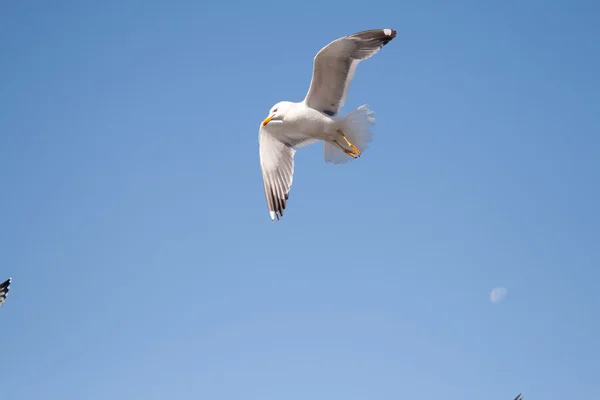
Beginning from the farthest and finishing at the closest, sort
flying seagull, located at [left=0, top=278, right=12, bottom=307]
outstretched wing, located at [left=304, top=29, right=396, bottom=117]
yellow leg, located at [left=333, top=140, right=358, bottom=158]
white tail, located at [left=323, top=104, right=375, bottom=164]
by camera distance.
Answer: flying seagull, located at [left=0, top=278, right=12, bottom=307] < yellow leg, located at [left=333, top=140, right=358, bottom=158] < white tail, located at [left=323, top=104, right=375, bottom=164] < outstretched wing, located at [left=304, top=29, right=396, bottom=117]

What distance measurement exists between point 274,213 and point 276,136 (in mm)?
738

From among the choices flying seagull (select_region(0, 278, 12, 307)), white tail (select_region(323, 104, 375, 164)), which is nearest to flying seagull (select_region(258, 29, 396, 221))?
white tail (select_region(323, 104, 375, 164))

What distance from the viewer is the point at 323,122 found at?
5766 millimetres

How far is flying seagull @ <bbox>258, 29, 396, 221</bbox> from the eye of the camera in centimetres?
554

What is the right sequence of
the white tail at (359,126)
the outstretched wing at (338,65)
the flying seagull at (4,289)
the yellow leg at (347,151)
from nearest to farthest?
1. the outstretched wing at (338,65)
2. the white tail at (359,126)
3. the yellow leg at (347,151)
4. the flying seagull at (4,289)

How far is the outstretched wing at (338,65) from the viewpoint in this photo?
546 centimetres

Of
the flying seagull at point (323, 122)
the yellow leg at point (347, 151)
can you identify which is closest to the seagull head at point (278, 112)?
the flying seagull at point (323, 122)

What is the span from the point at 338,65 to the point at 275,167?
50.5 inches

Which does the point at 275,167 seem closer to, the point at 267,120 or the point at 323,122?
the point at 267,120

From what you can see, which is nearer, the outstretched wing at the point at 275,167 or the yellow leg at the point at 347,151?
the yellow leg at the point at 347,151

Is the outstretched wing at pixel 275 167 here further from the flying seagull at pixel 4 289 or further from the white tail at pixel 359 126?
the flying seagull at pixel 4 289

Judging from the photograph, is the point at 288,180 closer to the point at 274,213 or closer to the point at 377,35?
the point at 274,213

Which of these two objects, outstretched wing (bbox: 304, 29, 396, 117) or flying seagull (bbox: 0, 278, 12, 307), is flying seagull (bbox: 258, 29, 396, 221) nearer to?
outstretched wing (bbox: 304, 29, 396, 117)

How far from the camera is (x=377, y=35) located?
5.44 meters
